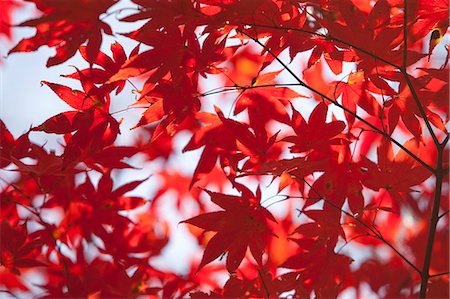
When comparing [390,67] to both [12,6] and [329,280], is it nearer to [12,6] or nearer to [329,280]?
[329,280]

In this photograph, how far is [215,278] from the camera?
1.45 m

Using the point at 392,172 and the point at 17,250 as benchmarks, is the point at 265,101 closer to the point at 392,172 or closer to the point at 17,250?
the point at 392,172

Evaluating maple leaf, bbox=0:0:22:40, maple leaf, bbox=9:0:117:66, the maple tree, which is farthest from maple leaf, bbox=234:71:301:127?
maple leaf, bbox=0:0:22:40

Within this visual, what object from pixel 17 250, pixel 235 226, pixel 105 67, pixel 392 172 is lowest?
pixel 17 250

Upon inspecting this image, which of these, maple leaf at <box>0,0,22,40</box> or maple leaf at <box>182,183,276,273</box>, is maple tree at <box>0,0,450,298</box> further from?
maple leaf at <box>0,0,22,40</box>

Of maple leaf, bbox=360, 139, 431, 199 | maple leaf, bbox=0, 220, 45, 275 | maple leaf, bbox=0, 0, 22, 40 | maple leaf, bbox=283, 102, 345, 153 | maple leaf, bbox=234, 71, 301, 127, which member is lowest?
maple leaf, bbox=0, 220, 45, 275

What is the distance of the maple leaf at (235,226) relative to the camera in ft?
3.07

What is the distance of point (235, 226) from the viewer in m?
0.97

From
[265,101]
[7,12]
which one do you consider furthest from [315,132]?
[7,12]

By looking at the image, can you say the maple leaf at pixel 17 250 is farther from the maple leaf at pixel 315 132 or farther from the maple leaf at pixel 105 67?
the maple leaf at pixel 315 132

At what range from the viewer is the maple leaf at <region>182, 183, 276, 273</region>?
3.07 ft

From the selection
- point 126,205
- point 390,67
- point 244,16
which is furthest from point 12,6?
point 390,67

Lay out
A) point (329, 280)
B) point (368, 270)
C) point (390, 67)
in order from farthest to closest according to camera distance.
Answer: point (368, 270) → point (329, 280) → point (390, 67)

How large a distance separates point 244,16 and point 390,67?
0.86 ft
